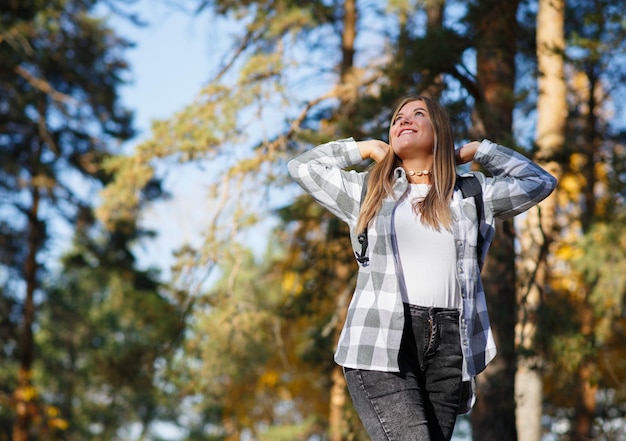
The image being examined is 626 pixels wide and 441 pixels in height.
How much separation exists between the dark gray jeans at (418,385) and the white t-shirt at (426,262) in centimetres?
4

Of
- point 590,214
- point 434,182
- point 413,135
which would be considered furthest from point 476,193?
point 590,214

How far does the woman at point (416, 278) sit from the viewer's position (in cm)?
266

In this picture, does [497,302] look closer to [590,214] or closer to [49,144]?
[590,214]

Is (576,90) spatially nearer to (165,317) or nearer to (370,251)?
(165,317)

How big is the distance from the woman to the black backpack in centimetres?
1

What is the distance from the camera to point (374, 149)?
3070 mm

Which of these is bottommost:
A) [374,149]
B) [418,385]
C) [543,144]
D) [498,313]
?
[498,313]

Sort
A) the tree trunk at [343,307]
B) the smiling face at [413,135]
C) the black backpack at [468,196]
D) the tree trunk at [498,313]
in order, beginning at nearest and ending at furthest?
the black backpack at [468,196], the smiling face at [413,135], the tree trunk at [498,313], the tree trunk at [343,307]

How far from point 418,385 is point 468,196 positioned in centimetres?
70

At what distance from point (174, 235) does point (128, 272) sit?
6684 mm

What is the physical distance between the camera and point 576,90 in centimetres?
1166

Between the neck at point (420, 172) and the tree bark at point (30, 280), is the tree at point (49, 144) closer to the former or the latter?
the tree bark at point (30, 280)

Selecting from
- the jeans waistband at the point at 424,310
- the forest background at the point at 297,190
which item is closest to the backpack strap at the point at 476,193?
the jeans waistband at the point at 424,310

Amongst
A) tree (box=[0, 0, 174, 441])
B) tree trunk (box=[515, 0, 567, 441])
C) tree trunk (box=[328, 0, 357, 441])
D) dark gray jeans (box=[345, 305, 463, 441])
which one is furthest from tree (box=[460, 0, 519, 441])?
tree (box=[0, 0, 174, 441])
